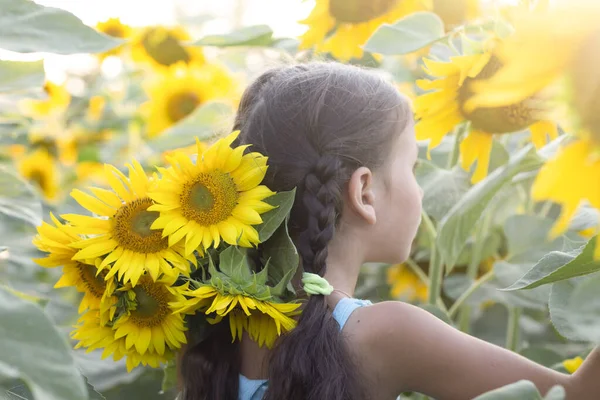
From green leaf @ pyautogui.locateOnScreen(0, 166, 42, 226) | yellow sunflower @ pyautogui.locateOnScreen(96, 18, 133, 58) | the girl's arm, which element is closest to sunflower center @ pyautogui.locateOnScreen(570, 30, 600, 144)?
the girl's arm

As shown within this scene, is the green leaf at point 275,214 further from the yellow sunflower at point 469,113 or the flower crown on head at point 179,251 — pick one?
the yellow sunflower at point 469,113

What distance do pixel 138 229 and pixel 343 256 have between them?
0.79 ft

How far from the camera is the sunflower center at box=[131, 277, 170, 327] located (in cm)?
90

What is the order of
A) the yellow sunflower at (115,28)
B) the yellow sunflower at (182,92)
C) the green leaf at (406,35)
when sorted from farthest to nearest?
the yellow sunflower at (115,28) < the yellow sunflower at (182,92) < the green leaf at (406,35)

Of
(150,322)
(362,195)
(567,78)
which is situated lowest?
(150,322)

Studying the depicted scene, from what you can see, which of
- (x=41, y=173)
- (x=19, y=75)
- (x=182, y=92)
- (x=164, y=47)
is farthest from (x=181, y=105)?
(x=19, y=75)

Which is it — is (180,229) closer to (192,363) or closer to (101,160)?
(192,363)

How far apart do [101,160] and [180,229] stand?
1.14 meters

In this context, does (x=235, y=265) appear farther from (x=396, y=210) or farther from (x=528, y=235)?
(x=528, y=235)

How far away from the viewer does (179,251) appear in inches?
34.6

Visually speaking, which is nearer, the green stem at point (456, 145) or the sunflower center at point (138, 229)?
the sunflower center at point (138, 229)

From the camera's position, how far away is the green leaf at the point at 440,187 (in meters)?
1.16

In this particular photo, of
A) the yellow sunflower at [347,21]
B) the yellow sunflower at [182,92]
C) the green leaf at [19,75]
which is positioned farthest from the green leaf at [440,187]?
the yellow sunflower at [182,92]

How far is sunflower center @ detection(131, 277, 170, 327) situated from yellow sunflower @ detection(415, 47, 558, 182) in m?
0.40
